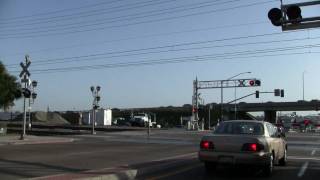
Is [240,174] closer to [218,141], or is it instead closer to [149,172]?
[218,141]

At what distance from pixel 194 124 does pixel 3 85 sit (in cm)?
2914

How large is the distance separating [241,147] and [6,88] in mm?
38701

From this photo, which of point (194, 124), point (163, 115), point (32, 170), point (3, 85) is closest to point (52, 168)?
point (32, 170)

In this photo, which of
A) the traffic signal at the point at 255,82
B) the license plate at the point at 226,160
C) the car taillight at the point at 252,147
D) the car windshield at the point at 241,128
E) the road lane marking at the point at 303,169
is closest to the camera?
the car taillight at the point at 252,147

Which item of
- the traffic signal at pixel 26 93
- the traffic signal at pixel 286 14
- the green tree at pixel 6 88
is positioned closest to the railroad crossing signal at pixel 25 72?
the traffic signal at pixel 26 93

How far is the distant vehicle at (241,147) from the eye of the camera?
48.0 ft

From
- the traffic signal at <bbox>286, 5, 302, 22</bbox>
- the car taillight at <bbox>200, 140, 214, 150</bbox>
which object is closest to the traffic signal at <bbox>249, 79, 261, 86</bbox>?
the traffic signal at <bbox>286, 5, 302, 22</bbox>

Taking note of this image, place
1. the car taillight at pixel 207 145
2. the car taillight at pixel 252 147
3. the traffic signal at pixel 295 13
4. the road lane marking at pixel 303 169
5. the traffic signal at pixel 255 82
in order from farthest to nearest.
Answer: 1. the traffic signal at pixel 255 82
2. the traffic signal at pixel 295 13
3. the road lane marking at pixel 303 169
4. the car taillight at pixel 207 145
5. the car taillight at pixel 252 147

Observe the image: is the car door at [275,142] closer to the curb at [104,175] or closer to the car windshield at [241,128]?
the car windshield at [241,128]

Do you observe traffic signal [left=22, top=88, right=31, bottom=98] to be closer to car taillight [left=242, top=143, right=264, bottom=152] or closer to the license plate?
the license plate

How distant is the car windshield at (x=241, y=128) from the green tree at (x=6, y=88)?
35.9 m

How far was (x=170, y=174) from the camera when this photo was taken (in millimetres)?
15594

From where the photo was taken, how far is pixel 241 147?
14.6m

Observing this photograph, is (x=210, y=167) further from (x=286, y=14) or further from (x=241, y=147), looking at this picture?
(x=286, y=14)
